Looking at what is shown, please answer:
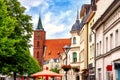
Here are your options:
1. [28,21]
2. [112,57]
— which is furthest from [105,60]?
[28,21]

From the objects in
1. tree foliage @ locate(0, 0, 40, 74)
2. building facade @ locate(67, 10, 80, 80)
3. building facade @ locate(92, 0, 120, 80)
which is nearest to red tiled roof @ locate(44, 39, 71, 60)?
building facade @ locate(67, 10, 80, 80)

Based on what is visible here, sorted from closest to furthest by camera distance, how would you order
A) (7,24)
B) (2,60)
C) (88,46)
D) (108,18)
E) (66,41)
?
(108,18)
(7,24)
(2,60)
(88,46)
(66,41)

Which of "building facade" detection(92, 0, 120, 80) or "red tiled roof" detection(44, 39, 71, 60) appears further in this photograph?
"red tiled roof" detection(44, 39, 71, 60)

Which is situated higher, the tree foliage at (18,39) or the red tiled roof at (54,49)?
the red tiled roof at (54,49)

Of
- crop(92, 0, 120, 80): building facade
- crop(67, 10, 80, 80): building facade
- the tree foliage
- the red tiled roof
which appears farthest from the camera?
the red tiled roof

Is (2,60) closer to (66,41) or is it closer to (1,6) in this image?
(1,6)

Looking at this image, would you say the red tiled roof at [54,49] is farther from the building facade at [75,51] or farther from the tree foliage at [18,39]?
the tree foliage at [18,39]

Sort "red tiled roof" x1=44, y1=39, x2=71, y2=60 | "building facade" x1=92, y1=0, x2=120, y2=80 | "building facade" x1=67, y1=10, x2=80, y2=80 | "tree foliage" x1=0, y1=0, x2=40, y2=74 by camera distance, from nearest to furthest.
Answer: "building facade" x1=92, y1=0, x2=120, y2=80
"tree foliage" x1=0, y1=0, x2=40, y2=74
"building facade" x1=67, y1=10, x2=80, y2=80
"red tiled roof" x1=44, y1=39, x2=71, y2=60

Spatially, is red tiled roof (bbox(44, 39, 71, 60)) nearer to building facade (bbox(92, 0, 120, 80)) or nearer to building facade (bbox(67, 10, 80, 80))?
building facade (bbox(67, 10, 80, 80))

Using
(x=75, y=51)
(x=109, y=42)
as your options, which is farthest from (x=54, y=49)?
(x=109, y=42)

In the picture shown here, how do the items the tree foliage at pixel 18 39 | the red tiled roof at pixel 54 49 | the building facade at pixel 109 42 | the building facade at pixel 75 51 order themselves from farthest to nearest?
the red tiled roof at pixel 54 49, the building facade at pixel 75 51, the tree foliage at pixel 18 39, the building facade at pixel 109 42

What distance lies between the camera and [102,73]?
40094mm

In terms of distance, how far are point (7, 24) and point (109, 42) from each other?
11.1 metres

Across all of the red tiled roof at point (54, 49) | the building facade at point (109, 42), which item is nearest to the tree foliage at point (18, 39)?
the building facade at point (109, 42)
